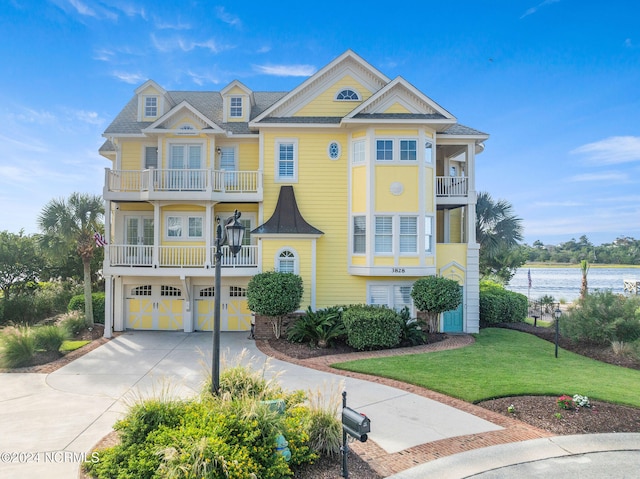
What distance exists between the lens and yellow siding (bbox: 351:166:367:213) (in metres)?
15.0

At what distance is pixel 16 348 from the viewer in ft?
35.2

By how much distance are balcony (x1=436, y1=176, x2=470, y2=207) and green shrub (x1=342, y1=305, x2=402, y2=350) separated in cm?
610

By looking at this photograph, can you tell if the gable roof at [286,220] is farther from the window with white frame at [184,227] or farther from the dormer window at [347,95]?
the dormer window at [347,95]

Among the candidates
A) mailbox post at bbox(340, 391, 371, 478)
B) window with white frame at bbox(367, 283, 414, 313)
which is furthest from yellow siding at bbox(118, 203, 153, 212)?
mailbox post at bbox(340, 391, 371, 478)

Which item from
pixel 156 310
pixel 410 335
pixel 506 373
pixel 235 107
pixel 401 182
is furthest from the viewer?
pixel 235 107

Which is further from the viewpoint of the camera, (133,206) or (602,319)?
(133,206)

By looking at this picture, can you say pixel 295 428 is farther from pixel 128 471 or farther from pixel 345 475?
pixel 128 471

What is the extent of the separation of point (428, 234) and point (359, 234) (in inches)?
111

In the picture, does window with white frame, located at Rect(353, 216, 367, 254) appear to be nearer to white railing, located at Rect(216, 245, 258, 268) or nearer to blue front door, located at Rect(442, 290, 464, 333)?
white railing, located at Rect(216, 245, 258, 268)

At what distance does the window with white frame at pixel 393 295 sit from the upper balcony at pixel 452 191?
4.04 m

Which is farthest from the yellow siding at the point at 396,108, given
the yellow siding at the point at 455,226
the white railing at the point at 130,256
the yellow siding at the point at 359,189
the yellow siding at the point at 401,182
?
the white railing at the point at 130,256

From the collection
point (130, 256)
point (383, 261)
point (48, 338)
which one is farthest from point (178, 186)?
point (383, 261)

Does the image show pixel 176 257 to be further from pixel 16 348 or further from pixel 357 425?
pixel 357 425

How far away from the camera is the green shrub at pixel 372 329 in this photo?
1227 cm
